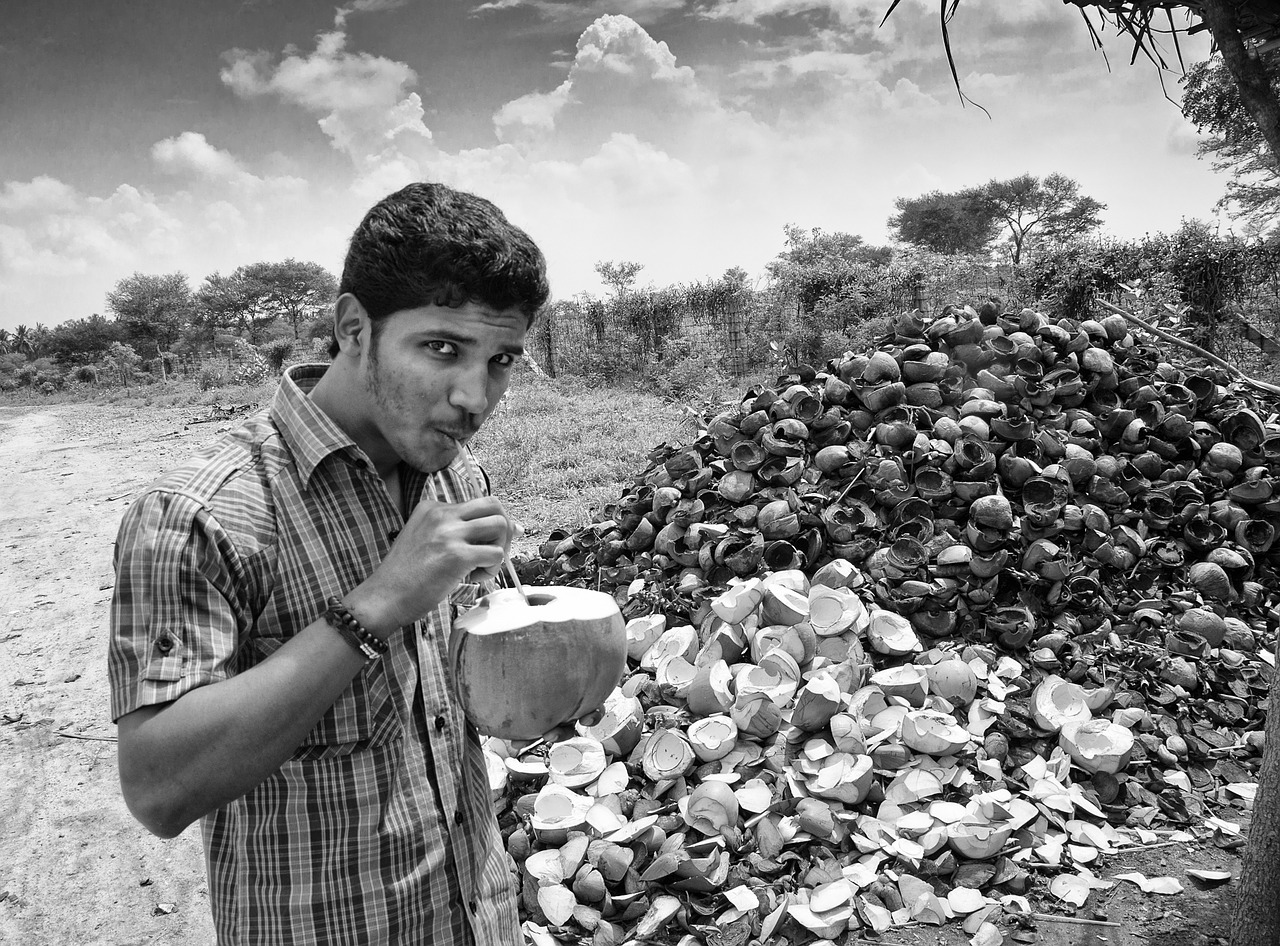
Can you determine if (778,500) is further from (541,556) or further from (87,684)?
(87,684)

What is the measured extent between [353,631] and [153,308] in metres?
42.7

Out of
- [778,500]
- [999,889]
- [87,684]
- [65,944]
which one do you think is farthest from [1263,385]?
[87,684]

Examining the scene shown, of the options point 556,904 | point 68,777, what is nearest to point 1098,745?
point 556,904

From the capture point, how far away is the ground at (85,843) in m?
2.54

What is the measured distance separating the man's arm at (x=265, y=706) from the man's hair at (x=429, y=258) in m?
0.26

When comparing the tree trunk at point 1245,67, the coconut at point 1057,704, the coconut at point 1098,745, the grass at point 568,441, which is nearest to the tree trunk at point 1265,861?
the coconut at point 1098,745

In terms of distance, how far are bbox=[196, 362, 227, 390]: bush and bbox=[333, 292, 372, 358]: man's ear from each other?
22989mm

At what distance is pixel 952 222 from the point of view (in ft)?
98.8

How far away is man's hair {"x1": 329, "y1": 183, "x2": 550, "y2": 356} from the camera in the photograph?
3.21ft

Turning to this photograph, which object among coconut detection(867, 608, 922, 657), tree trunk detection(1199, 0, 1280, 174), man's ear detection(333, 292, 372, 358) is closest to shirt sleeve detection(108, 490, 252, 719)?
man's ear detection(333, 292, 372, 358)

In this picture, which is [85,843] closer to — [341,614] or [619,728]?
[619,728]

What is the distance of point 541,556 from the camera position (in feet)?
16.2

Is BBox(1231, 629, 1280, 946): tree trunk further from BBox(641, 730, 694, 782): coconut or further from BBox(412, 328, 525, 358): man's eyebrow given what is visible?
BBox(412, 328, 525, 358): man's eyebrow

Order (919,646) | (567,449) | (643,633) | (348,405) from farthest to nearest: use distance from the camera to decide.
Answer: (567,449), (643,633), (919,646), (348,405)
